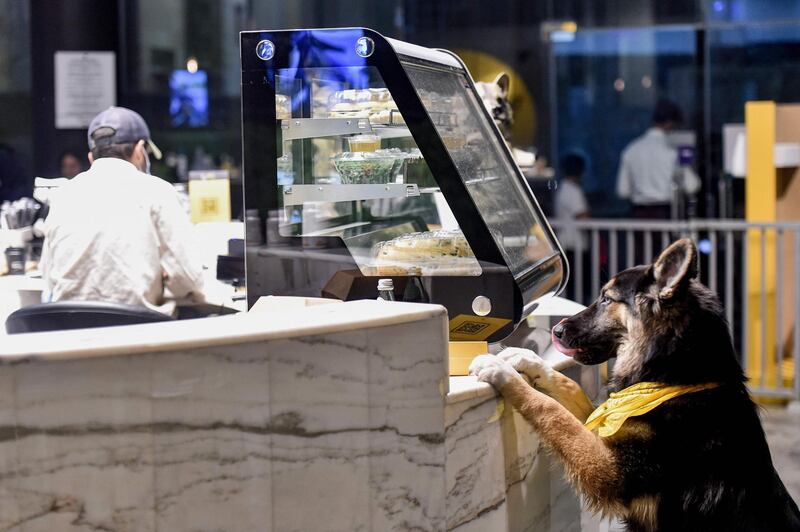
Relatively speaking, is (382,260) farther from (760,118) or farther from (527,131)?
(527,131)

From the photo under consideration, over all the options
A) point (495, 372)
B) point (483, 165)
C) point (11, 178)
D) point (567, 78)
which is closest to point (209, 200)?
point (483, 165)

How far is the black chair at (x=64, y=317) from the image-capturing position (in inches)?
133

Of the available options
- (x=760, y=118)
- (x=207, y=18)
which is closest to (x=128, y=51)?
(x=207, y=18)

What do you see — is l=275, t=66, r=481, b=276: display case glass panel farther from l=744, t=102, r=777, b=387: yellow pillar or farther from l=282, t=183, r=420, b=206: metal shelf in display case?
l=744, t=102, r=777, b=387: yellow pillar

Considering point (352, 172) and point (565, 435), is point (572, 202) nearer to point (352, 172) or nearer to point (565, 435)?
point (352, 172)

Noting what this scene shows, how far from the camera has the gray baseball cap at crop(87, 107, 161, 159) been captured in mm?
4395

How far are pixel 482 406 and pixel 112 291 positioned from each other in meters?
2.08

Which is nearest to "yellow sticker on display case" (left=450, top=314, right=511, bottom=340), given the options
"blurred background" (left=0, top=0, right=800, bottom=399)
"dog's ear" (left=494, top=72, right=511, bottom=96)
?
"dog's ear" (left=494, top=72, right=511, bottom=96)

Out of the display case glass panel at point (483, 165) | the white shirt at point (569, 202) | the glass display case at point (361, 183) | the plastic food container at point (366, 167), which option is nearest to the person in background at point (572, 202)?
the white shirt at point (569, 202)

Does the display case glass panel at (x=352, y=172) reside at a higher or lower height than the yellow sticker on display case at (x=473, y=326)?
higher

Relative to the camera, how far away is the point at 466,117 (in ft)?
11.0

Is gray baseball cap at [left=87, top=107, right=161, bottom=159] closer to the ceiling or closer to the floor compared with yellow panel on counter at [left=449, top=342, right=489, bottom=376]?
closer to the ceiling

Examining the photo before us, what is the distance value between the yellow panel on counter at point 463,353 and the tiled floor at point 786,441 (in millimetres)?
2776

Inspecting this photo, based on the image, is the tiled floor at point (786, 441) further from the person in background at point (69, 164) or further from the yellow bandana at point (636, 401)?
the person in background at point (69, 164)
